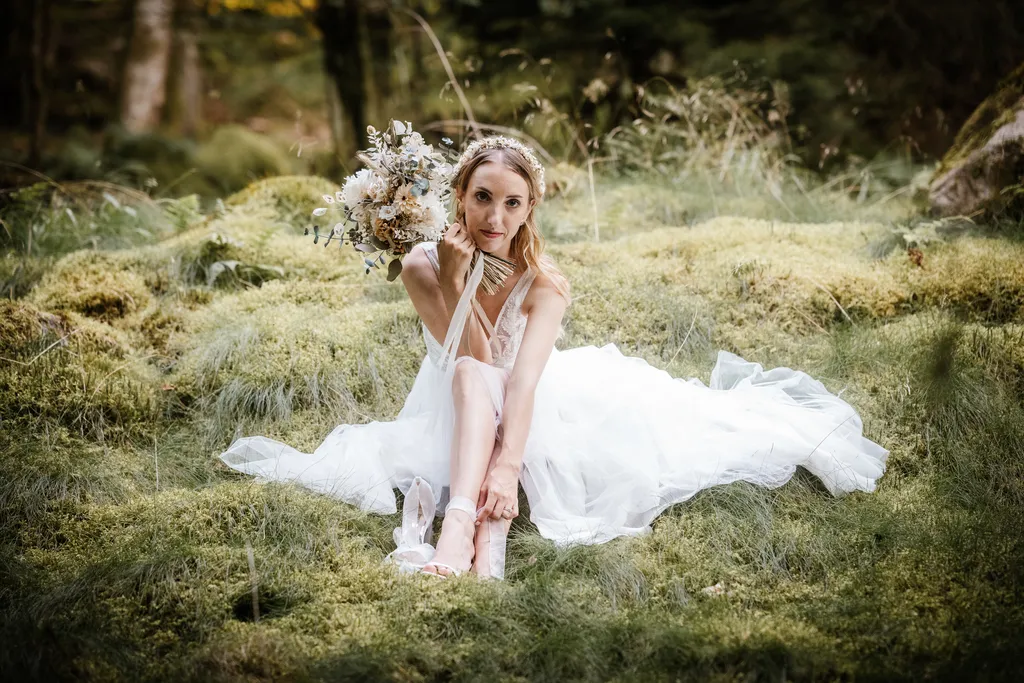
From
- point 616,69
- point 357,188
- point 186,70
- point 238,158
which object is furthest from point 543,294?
point 186,70

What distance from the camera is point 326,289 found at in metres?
4.96

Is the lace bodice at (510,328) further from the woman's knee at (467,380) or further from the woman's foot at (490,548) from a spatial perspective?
the woman's foot at (490,548)

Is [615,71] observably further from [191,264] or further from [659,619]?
[659,619]

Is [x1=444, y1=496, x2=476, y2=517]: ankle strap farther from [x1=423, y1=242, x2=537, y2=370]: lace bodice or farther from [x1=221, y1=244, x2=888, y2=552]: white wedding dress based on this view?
[x1=423, y1=242, x2=537, y2=370]: lace bodice

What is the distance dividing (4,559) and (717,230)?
4312mm

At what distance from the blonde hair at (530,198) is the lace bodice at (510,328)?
3.2 inches

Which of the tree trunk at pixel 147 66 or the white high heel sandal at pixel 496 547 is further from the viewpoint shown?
the tree trunk at pixel 147 66

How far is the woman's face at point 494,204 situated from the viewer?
3.25 meters

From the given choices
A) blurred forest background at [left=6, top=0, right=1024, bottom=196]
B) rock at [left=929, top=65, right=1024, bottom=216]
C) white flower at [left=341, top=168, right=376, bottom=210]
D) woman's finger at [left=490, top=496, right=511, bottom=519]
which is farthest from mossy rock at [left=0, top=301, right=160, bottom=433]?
rock at [left=929, top=65, right=1024, bottom=216]

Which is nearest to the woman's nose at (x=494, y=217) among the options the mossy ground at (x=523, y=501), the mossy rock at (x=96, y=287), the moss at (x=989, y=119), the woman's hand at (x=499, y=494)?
the woman's hand at (x=499, y=494)

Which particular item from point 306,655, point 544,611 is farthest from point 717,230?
point 306,655

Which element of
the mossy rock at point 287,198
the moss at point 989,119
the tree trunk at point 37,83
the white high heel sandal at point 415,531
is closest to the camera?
the white high heel sandal at point 415,531

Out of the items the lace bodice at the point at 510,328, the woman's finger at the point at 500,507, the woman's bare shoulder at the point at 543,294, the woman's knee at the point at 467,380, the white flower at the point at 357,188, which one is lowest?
the woman's finger at the point at 500,507

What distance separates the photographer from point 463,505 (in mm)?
2926
